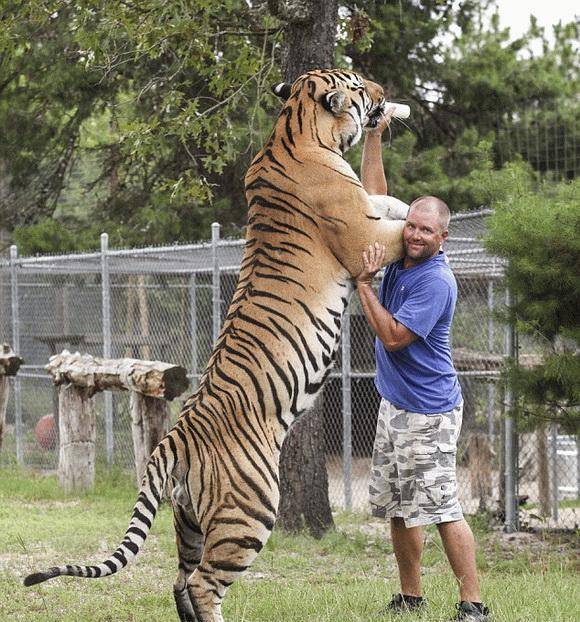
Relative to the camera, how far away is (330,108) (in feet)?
15.1

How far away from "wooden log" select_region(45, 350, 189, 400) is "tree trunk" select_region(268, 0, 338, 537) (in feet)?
4.21

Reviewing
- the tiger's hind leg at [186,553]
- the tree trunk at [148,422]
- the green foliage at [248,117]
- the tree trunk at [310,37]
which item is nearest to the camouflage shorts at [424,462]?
the tiger's hind leg at [186,553]

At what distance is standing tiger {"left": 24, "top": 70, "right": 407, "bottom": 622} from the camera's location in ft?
14.0

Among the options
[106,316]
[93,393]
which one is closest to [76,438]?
[93,393]

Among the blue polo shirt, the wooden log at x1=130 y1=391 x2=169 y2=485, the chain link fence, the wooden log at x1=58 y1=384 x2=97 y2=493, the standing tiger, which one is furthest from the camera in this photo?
the wooden log at x1=58 y1=384 x2=97 y2=493

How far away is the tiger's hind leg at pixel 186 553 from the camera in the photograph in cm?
448

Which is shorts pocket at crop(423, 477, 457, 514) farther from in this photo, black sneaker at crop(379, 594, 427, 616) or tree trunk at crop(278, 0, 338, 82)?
tree trunk at crop(278, 0, 338, 82)

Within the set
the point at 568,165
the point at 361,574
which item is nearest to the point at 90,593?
the point at 361,574

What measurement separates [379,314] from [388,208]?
18.5 inches

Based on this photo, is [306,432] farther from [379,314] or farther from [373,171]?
[379,314]

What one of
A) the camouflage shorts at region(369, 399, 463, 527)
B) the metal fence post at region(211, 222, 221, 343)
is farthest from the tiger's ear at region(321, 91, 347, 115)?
the metal fence post at region(211, 222, 221, 343)

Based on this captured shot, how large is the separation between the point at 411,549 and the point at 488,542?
9.83 feet

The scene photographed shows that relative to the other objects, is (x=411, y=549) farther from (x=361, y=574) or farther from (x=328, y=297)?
(x=361, y=574)

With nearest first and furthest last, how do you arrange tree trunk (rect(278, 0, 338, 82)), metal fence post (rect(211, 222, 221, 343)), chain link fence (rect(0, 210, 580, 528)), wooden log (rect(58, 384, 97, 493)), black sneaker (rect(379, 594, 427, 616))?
black sneaker (rect(379, 594, 427, 616)), tree trunk (rect(278, 0, 338, 82)), metal fence post (rect(211, 222, 221, 343)), chain link fence (rect(0, 210, 580, 528)), wooden log (rect(58, 384, 97, 493))
